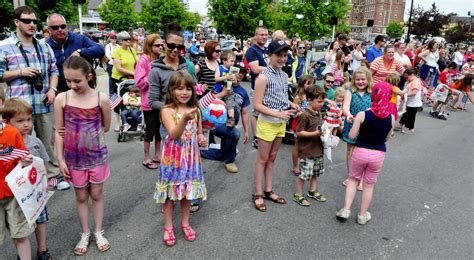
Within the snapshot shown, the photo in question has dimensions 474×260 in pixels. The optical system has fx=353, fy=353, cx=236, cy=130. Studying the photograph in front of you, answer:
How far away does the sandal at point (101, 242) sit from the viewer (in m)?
3.18

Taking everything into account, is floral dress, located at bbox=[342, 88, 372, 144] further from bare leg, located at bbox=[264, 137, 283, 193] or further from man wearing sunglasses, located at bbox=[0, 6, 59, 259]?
man wearing sunglasses, located at bbox=[0, 6, 59, 259]

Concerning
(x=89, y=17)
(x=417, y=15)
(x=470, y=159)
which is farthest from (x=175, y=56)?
(x=89, y=17)

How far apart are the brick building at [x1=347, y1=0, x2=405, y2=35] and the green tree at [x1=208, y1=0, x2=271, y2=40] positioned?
101872mm

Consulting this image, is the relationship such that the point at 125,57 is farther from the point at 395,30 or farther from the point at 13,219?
the point at 395,30

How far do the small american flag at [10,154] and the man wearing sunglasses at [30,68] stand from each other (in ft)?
5.13

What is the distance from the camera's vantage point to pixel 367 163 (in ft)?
12.4

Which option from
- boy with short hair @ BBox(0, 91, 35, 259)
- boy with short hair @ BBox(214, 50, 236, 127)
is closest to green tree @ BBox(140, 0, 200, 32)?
boy with short hair @ BBox(214, 50, 236, 127)

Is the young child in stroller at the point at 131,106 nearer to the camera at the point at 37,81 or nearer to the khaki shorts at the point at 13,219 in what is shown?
the camera at the point at 37,81

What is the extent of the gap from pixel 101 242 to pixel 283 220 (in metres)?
1.88

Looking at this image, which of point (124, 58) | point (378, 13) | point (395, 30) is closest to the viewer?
point (124, 58)

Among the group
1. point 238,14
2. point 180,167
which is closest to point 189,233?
point 180,167

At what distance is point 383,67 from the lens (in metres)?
6.41

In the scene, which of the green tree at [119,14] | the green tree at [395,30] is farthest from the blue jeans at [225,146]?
the green tree at [395,30]

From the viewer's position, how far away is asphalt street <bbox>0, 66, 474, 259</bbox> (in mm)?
3322
